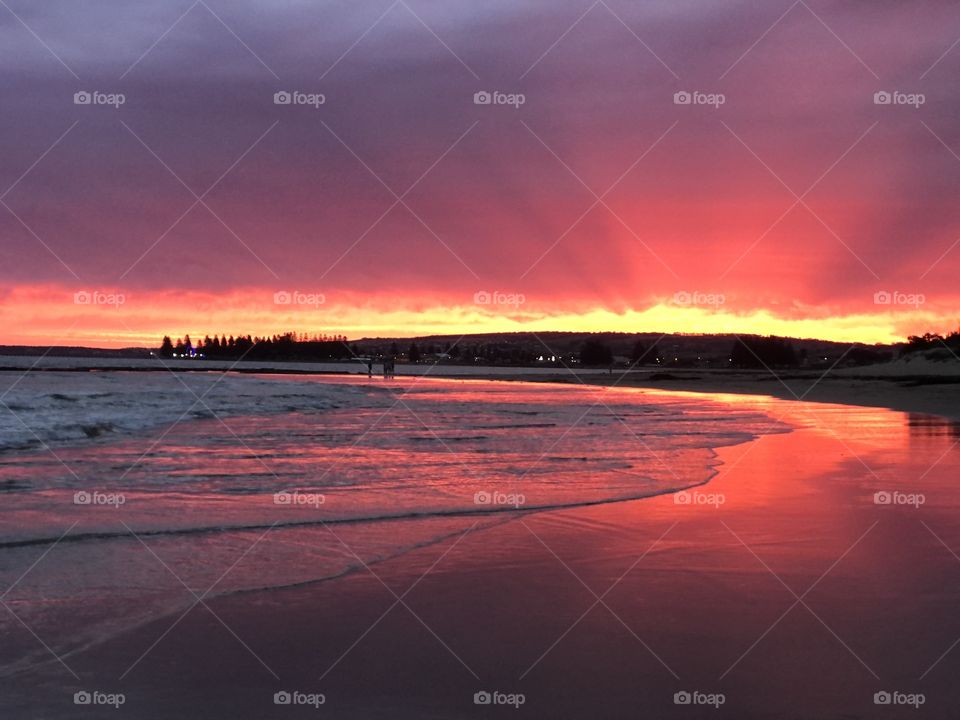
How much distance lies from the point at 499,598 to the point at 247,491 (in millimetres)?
6333

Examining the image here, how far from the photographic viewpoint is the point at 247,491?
491 inches

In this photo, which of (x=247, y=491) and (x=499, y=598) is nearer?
(x=499, y=598)

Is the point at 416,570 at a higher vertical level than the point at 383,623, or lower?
higher

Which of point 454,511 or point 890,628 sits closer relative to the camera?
point 890,628

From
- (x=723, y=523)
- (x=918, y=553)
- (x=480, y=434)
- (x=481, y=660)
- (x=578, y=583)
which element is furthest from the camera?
(x=480, y=434)

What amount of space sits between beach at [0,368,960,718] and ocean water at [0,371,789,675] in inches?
2.1

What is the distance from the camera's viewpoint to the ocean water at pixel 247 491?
725 centimetres

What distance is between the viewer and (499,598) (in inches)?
276

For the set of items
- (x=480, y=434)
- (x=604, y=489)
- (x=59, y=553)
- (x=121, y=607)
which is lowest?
(x=121, y=607)

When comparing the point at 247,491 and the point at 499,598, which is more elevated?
the point at 247,491

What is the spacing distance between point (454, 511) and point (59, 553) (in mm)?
4354

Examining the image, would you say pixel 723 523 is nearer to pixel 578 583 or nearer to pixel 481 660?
pixel 578 583

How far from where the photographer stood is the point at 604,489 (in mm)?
12844

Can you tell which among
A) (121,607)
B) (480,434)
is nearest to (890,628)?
(121,607)
